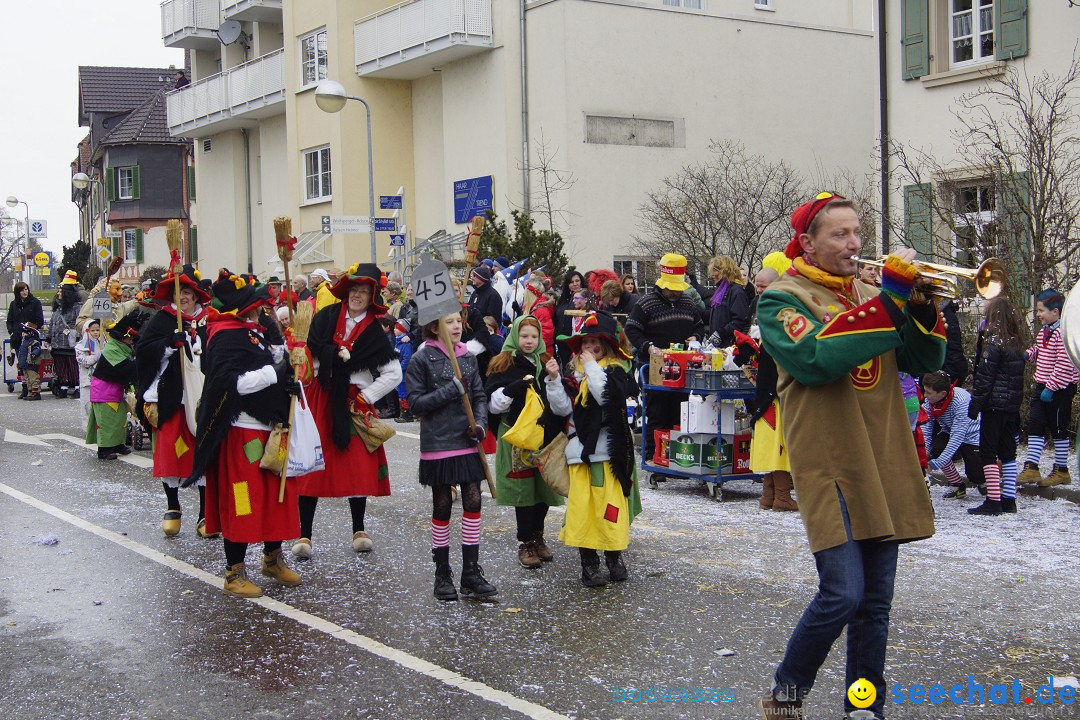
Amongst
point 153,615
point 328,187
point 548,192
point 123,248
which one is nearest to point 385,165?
point 328,187

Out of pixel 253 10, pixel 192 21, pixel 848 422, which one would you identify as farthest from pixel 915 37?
pixel 192 21

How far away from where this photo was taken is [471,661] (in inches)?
226

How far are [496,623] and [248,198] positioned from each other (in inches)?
1320

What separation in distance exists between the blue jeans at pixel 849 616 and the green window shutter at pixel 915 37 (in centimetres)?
1568

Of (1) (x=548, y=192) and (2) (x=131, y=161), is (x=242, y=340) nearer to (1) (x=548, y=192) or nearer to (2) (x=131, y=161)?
(1) (x=548, y=192)

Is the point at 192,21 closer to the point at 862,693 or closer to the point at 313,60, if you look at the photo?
the point at 313,60

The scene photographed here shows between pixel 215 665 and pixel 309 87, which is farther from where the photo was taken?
pixel 309 87

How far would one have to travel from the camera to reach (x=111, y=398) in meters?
13.1

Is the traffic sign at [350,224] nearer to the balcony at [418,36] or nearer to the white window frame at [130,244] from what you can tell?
the balcony at [418,36]

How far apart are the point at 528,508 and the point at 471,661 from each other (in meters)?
2.00

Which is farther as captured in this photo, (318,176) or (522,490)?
(318,176)

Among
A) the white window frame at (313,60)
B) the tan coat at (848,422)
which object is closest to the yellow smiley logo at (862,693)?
the tan coat at (848,422)

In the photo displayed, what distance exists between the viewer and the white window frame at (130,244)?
59312 millimetres

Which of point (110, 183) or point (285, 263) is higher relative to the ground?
point (110, 183)
